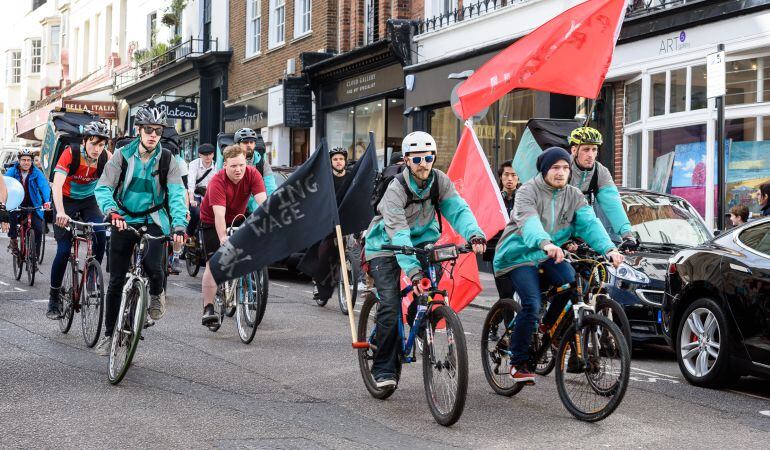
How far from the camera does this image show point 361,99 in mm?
26094

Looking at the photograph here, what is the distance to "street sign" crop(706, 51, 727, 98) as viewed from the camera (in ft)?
39.3

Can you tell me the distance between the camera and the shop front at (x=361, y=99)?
974 inches

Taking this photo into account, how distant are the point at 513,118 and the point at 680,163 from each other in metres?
4.64

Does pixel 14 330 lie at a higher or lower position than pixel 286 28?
lower

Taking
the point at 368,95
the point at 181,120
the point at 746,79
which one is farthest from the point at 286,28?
the point at 746,79

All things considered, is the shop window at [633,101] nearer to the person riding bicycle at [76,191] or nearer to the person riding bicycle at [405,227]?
the person riding bicycle at [76,191]

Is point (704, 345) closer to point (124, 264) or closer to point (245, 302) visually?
point (245, 302)

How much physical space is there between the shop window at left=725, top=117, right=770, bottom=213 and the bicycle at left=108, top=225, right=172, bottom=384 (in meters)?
8.74

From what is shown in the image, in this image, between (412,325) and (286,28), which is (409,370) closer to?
(412,325)

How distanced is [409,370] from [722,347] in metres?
2.41

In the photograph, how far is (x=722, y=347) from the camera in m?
8.55

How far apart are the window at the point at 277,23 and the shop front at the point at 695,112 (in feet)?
47.7

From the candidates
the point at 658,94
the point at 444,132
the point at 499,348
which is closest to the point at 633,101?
the point at 658,94

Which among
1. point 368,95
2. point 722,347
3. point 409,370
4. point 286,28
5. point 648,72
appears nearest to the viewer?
point 722,347
